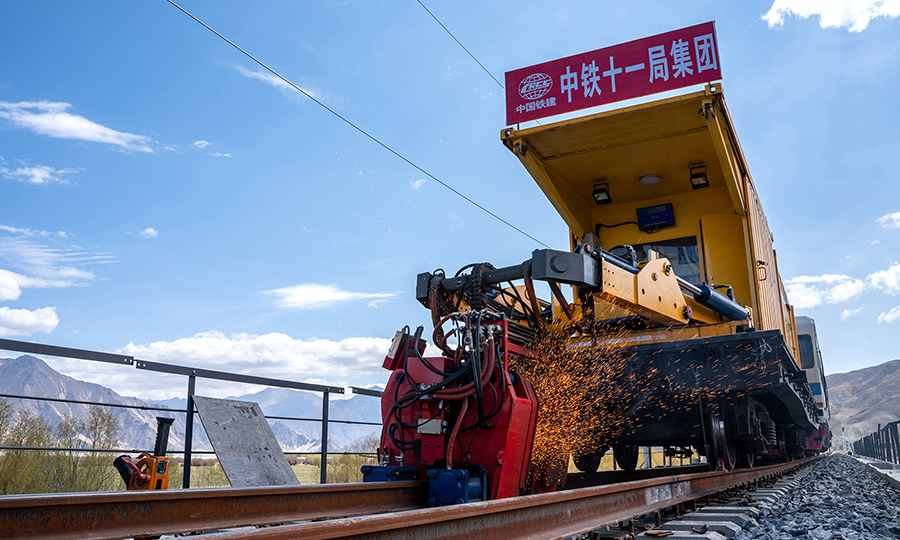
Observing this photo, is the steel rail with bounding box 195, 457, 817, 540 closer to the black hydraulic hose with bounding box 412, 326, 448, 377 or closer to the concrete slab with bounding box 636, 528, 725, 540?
the concrete slab with bounding box 636, 528, 725, 540

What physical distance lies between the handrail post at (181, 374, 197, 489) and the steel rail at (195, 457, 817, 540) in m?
2.91

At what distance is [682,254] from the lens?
261 inches

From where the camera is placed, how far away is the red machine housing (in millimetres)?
3766

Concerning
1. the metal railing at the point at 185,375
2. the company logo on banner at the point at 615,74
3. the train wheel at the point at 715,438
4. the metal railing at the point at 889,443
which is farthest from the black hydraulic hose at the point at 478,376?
the metal railing at the point at 889,443

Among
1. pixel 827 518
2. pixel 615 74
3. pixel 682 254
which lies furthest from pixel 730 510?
pixel 615 74

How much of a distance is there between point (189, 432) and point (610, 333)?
Result: 3.64 m

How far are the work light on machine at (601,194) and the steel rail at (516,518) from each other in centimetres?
349

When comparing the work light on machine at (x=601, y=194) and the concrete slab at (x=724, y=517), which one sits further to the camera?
the work light on machine at (x=601, y=194)

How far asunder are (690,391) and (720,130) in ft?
7.74

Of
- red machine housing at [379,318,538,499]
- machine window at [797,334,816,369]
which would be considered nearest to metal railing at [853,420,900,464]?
machine window at [797,334,816,369]

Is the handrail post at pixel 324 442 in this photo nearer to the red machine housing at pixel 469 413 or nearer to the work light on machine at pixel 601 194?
the red machine housing at pixel 469 413

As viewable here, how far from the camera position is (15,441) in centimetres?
531

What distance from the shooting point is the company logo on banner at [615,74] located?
232 inches

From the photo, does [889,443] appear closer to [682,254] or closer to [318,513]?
[682,254]
